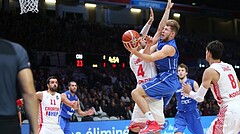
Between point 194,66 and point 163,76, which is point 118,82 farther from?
point 163,76

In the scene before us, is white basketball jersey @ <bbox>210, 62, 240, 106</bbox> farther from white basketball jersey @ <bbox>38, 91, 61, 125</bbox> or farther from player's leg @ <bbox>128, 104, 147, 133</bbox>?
white basketball jersey @ <bbox>38, 91, 61, 125</bbox>

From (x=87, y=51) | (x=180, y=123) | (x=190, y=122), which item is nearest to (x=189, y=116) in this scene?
(x=190, y=122)

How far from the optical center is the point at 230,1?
26562 mm

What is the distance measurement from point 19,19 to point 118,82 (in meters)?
5.70

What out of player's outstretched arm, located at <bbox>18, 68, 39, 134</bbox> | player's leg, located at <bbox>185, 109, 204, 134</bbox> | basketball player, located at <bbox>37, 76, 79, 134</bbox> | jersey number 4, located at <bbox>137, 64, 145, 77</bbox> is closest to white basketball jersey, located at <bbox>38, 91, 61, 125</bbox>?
basketball player, located at <bbox>37, 76, 79, 134</bbox>

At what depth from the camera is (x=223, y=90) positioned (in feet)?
17.4

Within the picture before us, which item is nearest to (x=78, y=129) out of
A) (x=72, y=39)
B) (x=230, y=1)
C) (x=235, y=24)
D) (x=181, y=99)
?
(x=181, y=99)

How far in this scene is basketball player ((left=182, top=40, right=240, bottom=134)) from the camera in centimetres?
521

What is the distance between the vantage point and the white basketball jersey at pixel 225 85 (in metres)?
5.27

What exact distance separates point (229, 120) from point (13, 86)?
3.45m

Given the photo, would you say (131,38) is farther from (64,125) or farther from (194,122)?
(64,125)

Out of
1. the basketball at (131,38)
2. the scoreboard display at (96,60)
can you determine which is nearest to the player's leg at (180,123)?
the basketball at (131,38)

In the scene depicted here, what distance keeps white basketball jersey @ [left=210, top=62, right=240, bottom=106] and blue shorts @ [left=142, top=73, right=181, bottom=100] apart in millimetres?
565

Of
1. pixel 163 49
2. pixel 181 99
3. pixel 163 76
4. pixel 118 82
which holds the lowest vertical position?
pixel 118 82
